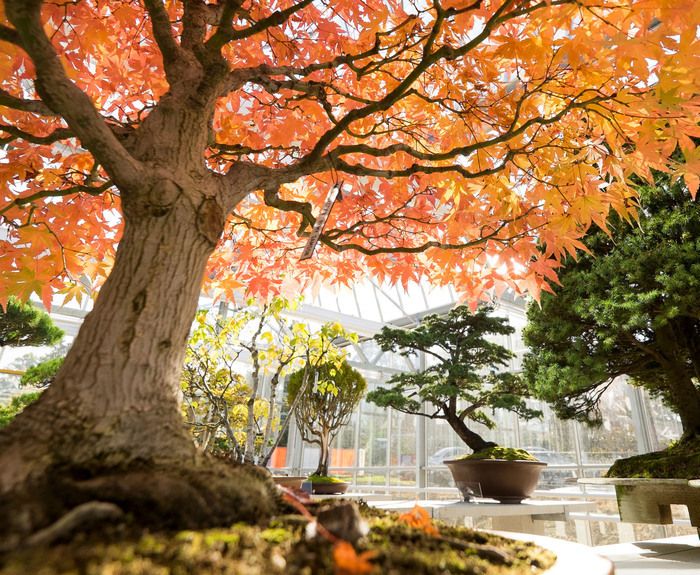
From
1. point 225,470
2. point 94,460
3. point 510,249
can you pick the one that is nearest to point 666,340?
point 510,249

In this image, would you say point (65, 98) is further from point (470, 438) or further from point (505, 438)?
point (505, 438)

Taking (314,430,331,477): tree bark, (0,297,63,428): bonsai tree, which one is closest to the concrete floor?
(314,430,331,477): tree bark

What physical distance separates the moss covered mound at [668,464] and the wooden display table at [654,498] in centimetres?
8

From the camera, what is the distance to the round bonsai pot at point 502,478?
8.14ft

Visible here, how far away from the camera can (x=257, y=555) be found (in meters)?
0.39

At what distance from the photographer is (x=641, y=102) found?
96 cm

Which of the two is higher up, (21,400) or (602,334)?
(602,334)

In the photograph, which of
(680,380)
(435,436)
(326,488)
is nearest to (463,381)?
(326,488)

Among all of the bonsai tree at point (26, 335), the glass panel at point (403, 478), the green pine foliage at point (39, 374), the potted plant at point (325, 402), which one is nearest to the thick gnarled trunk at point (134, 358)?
the potted plant at point (325, 402)

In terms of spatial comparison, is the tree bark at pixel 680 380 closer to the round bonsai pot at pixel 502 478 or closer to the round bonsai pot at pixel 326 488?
the round bonsai pot at pixel 502 478

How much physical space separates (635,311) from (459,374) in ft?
6.08

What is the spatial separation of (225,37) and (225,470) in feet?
2.86

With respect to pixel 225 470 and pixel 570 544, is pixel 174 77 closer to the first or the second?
pixel 225 470

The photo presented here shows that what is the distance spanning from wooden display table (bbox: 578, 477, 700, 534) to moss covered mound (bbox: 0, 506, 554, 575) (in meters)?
1.74
